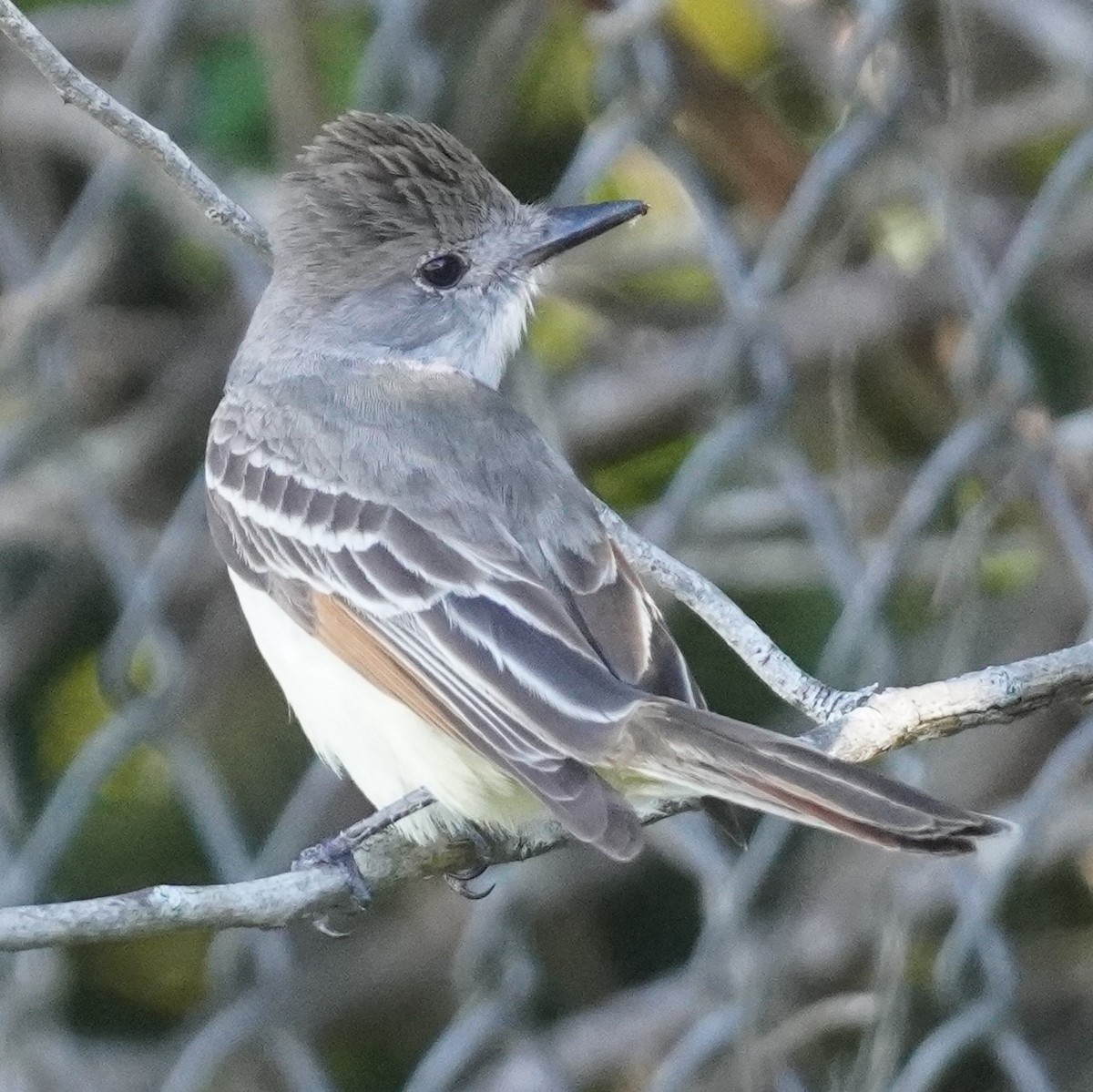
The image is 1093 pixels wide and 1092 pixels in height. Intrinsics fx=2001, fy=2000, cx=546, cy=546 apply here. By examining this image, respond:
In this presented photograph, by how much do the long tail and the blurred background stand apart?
2.10ft

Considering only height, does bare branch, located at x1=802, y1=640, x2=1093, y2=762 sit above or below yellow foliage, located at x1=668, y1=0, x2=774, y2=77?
below

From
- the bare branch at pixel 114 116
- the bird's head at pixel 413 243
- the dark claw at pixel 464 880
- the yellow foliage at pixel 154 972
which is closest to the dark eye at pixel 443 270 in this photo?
the bird's head at pixel 413 243

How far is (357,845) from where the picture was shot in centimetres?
225

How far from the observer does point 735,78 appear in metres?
3.18

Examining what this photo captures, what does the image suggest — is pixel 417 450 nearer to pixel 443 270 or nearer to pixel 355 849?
pixel 443 270

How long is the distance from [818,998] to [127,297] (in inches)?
79.0

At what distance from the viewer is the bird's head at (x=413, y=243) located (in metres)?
2.69

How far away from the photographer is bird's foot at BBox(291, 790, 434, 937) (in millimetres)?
2006

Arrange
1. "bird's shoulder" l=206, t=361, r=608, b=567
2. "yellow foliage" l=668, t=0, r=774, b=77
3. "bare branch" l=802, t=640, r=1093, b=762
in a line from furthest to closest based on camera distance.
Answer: "yellow foliage" l=668, t=0, r=774, b=77
"bird's shoulder" l=206, t=361, r=608, b=567
"bare branch" l=802, t=640, r=1093, b=762

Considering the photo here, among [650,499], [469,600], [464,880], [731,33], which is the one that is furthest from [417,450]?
[731,33]

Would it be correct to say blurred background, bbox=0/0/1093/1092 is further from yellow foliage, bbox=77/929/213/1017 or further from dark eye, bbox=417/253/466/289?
dark eye, bbox=417/253/466/289

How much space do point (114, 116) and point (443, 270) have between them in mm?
→ 888

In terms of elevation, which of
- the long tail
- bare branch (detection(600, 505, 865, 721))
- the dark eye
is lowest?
the long tail

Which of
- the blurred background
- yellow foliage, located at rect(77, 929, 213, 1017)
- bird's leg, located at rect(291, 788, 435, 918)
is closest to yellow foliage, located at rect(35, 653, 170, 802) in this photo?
the blurred background
